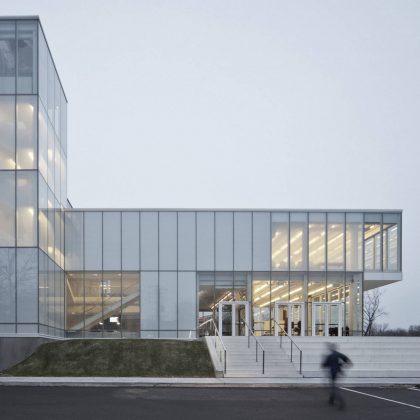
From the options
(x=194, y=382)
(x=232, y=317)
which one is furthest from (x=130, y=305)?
(x=194, y=382)

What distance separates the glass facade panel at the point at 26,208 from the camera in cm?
2683

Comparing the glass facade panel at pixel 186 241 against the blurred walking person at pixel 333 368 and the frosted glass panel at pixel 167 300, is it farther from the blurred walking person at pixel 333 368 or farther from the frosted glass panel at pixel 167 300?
the blurred walking person at pixel 333 368

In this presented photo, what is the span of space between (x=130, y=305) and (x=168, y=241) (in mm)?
4593

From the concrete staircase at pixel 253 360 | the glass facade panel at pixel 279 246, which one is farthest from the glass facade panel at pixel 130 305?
the concrete staircase at pixel 253 360

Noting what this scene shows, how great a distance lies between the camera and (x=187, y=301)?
34.9 metres

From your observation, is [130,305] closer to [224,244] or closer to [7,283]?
[224,244]

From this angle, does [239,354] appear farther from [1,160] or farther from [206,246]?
[1,160]

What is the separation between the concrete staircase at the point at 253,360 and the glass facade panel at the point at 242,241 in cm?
878

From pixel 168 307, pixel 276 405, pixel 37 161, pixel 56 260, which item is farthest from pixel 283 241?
pixel 276 405

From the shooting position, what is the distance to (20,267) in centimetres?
2655

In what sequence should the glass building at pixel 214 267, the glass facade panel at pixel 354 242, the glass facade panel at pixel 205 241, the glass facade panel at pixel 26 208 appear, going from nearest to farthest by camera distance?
the glass facade panel at pixel 26 208 < the glass building at pixel 214 267 < the glass facade panel at pixel 205 241 < the glass facade panel at pixel 354 242

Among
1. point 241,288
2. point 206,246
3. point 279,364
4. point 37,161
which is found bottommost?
point 279,364

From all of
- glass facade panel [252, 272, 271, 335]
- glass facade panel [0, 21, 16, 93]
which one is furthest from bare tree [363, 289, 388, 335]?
glass facade panel [0, 21, 16, 93]

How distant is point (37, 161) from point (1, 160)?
1813mm
